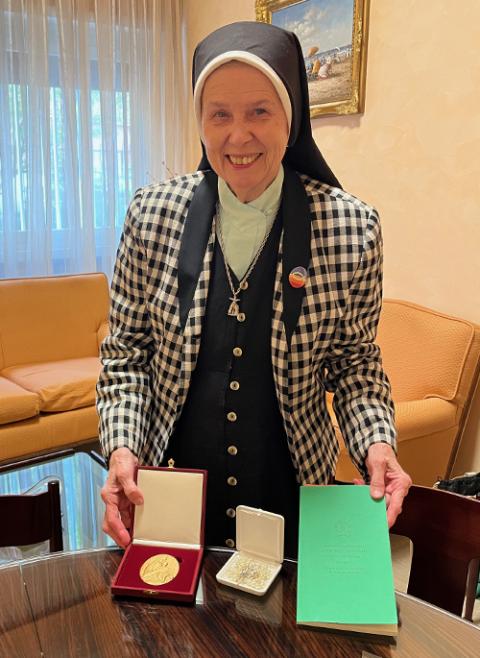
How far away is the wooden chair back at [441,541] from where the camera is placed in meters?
1.08

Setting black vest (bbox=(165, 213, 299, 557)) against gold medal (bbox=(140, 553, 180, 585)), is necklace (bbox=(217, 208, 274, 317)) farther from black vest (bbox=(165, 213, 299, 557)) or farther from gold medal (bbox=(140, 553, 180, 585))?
gold medal (bbox=(140, 553, 180, 585))

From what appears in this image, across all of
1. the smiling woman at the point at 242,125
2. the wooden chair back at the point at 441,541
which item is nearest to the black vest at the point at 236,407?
the smiling woman at the point at 242,125

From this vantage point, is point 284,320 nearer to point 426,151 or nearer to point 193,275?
point 193,275

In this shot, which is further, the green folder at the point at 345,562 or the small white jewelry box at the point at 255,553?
the small white jewelry box at the point at 255,553

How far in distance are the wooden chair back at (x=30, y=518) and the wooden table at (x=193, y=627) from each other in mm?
219

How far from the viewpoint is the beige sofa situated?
9.61ft

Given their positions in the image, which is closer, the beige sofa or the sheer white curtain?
the beige sofa

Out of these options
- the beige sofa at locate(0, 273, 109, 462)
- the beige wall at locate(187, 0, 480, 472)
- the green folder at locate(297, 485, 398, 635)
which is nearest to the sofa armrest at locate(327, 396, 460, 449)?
the beige wall at locate(187, 0, 480, 472)

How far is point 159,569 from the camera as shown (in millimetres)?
924

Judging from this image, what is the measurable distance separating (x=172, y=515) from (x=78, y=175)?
3497 millimetres

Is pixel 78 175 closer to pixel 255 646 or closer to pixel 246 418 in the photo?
pixel 246 418

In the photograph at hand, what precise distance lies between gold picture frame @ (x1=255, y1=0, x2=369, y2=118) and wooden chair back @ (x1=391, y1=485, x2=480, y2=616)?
7.37 ft

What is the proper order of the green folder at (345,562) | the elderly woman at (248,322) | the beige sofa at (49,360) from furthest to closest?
the beige sofa at (49,360) → the elderly woman at (248,322) → the green folder at (345,562)

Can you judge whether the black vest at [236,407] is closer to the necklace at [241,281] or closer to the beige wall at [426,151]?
the necklace at [241,281]
